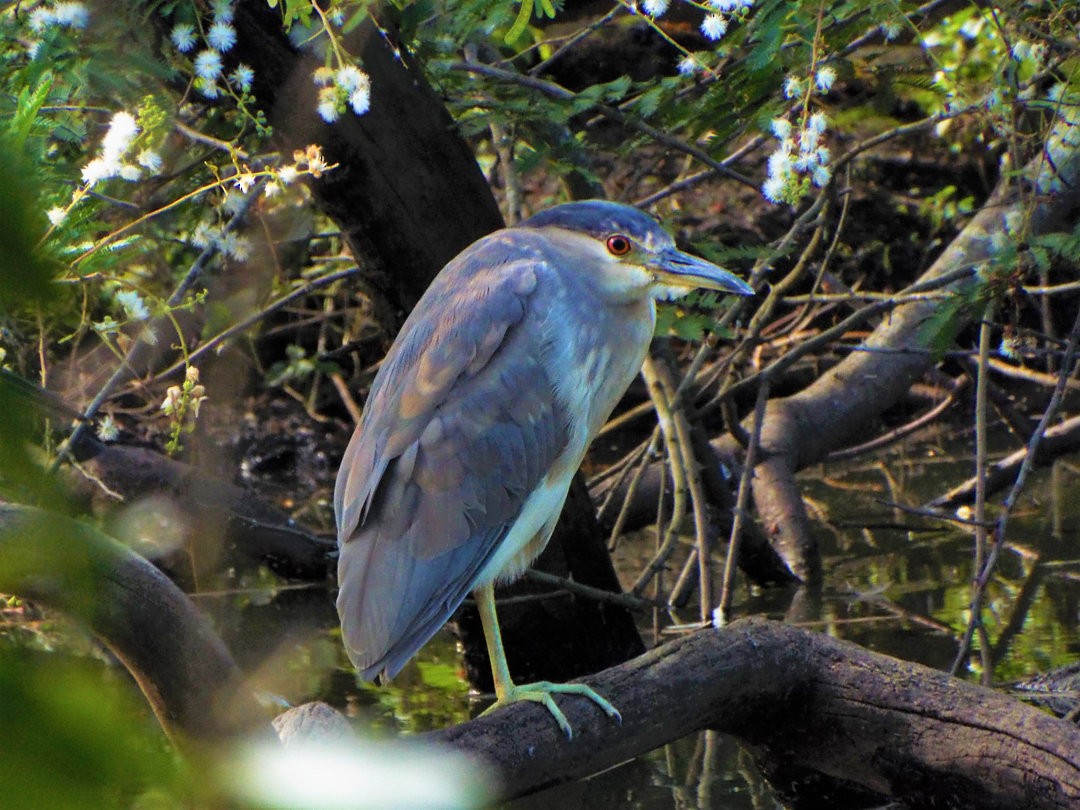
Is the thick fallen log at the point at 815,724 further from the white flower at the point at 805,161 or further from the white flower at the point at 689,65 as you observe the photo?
the white flower at the point at 689,65

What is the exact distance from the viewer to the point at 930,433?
276 inches

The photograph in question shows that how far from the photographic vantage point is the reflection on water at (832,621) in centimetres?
382

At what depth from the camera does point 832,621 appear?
454cm

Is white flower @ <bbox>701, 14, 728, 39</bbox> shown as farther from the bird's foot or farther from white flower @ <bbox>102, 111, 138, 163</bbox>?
the bird's foot

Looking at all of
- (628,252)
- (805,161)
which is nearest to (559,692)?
(628,252)

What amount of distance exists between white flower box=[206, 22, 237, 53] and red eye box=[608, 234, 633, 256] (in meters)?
1.14

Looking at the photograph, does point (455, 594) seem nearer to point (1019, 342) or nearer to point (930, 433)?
point (1019, 342)

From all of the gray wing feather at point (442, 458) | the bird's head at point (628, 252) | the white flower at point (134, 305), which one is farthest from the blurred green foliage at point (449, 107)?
the gray wing feather at point (442, 458)

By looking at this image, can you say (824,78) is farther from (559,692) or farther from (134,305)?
(134,305)

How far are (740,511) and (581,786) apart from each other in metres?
1.07

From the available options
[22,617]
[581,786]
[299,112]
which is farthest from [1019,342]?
[22,617]

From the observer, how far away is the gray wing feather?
272 centimetres

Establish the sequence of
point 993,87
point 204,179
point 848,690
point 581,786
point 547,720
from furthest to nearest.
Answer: point 204,179 < point 581,786 < point 993,87 < point 848,690 < point 547,720

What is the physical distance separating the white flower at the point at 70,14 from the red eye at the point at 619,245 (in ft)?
4.53
